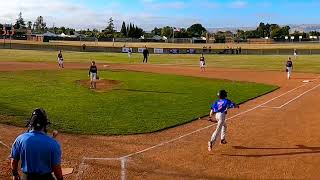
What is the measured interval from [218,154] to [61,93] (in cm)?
1457

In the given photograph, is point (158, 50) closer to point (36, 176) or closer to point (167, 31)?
point (36, 176)

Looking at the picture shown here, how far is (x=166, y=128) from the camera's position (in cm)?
1680

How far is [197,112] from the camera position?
2039 cm

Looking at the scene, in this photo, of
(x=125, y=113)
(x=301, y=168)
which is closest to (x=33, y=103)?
(x=125, y=113)

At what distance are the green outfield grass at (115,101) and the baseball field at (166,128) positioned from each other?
5 centimetres

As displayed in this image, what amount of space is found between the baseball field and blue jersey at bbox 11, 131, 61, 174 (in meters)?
4.64

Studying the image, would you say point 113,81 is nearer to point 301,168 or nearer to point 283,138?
point 283,138

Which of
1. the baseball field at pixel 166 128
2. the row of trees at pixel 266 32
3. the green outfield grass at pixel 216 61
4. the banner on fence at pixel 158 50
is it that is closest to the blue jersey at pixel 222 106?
the baseball field at pixel 166 128

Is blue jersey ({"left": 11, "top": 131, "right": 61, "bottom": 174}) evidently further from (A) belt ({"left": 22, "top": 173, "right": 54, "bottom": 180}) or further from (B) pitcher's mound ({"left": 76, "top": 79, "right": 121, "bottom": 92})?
(B) pitcher's mound ({"left": 76, "top": 79, "right": 121, "bottom": 92})

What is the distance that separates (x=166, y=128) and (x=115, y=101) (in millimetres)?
6936

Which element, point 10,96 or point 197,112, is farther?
point 10,96

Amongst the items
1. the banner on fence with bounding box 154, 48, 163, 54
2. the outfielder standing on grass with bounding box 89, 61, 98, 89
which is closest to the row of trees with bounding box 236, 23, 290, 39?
the banner on fence with bounding box 154, 48, 163, 54

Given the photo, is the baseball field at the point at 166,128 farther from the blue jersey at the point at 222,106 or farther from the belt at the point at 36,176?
the belt at the point at 36,176

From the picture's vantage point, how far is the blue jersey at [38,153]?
622cm
